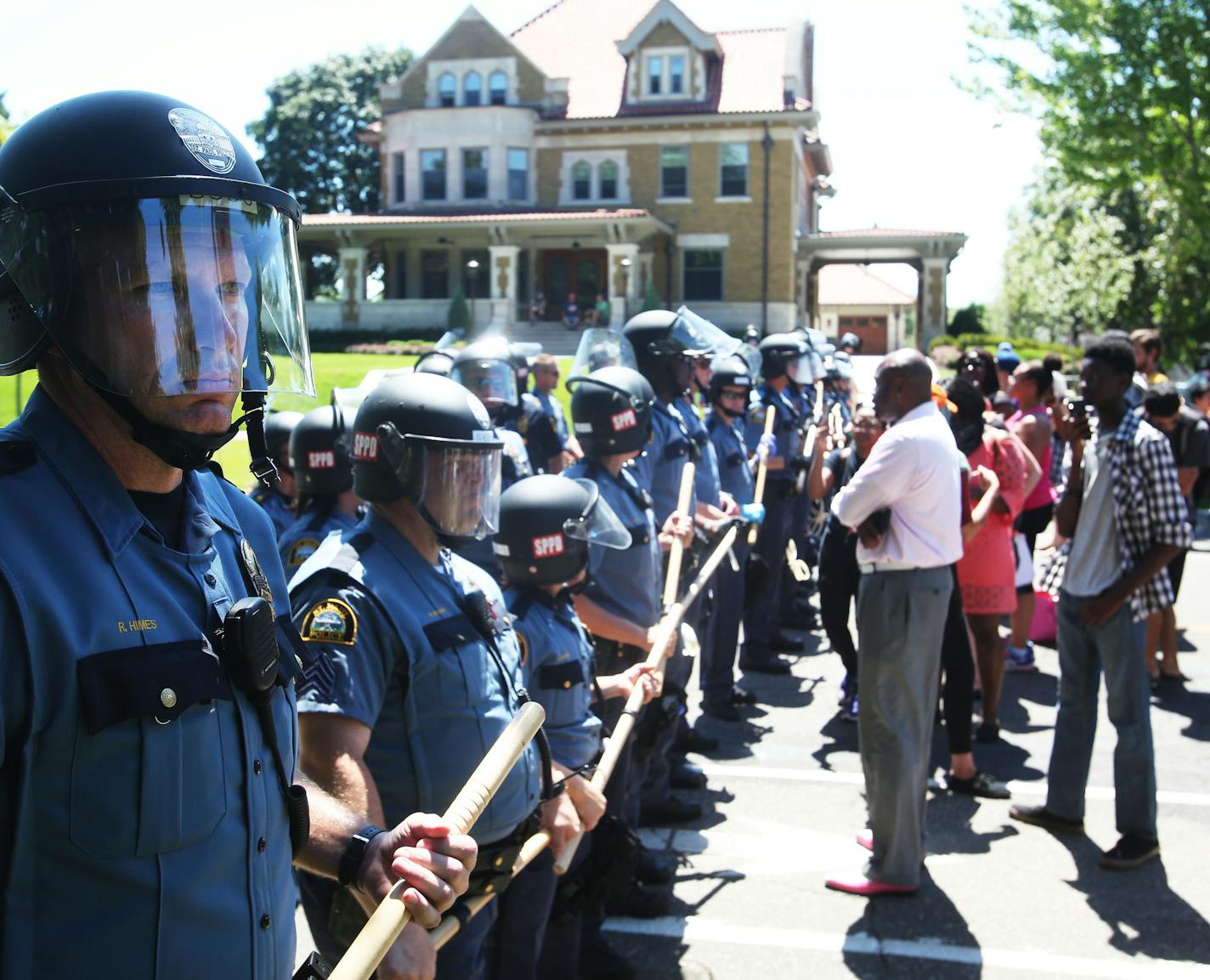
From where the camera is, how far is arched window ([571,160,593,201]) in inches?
1542

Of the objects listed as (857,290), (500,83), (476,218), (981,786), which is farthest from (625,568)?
(857,290)

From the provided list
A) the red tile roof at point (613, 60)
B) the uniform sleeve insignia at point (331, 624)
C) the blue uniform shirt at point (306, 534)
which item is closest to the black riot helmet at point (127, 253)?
the uniform sleeve insignia at point (331, 624)

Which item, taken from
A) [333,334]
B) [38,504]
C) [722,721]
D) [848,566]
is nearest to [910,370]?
[848,566]

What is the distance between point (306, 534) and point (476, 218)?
33.7 m

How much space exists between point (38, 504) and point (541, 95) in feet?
132

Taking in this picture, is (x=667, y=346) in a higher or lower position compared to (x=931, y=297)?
lower

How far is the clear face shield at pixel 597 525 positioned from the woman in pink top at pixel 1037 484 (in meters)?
4.86

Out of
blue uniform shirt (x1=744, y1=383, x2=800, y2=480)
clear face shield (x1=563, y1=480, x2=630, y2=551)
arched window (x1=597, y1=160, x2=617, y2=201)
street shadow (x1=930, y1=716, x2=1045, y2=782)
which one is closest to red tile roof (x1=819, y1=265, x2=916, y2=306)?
arched window (x1=597, y1=160, x2=617, y2=201)

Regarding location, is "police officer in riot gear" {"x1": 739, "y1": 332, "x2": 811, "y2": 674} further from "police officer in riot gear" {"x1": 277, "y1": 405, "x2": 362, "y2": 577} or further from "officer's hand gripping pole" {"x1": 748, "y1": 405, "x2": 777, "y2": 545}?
"police officer in riot gear" {"x1": 277, "y1": 405, "x2": 362, "y2": 577}

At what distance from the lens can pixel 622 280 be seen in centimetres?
3703

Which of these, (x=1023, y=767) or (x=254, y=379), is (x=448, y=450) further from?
(x=1023, y=767)

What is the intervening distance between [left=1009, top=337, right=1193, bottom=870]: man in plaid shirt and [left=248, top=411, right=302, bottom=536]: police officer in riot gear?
12.6ft

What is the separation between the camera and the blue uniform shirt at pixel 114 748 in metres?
1.52

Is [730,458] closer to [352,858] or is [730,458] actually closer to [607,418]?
[607,418]
